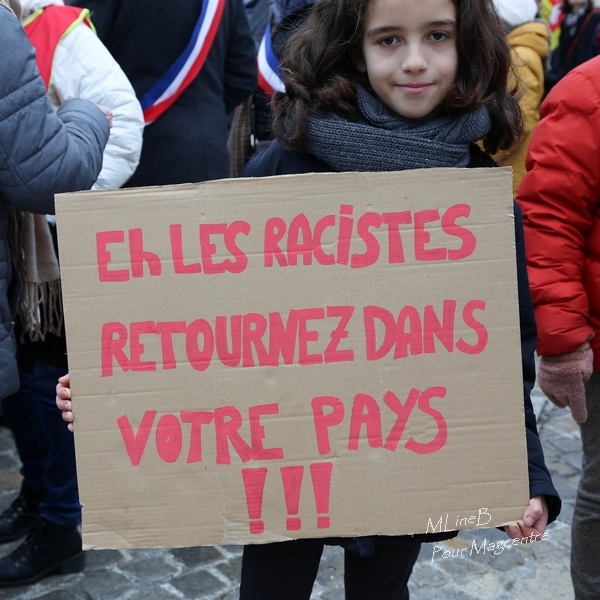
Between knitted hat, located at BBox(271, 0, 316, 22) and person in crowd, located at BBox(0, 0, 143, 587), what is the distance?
124cm

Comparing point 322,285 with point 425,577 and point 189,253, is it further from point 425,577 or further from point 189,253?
point 425,577

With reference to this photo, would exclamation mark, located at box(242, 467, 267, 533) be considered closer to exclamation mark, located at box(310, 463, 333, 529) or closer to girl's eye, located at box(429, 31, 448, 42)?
exclamation mark, located at box(310, 463, 333, 529)

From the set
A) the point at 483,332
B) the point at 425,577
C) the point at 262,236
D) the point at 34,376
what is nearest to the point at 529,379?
the point at 483,332

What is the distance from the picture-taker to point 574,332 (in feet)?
7.70

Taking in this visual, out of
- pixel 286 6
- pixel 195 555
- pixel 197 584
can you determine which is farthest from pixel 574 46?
pixel 197 584

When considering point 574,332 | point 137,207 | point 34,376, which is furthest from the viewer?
point 34,376

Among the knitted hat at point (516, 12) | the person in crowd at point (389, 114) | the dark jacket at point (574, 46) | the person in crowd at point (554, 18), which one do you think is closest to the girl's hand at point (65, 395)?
the person in crowd at point (389, 114)

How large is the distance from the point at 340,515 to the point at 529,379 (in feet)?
1.61

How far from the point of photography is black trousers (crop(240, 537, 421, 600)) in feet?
6.71

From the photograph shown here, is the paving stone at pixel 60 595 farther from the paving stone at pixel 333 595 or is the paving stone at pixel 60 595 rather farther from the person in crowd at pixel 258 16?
the person in crowd at pixel 258 16

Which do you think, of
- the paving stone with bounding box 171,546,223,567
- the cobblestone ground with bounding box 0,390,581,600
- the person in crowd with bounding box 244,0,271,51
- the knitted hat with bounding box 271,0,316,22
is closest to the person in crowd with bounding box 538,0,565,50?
the person in crowd with bounding box 244,0,271,51

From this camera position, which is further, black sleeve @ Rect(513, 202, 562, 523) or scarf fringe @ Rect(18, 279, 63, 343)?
scarf fringe @ Rect(18, 279, 63, 343)

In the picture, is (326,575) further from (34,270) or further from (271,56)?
(271,56)

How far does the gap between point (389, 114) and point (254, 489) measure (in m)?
0.83
